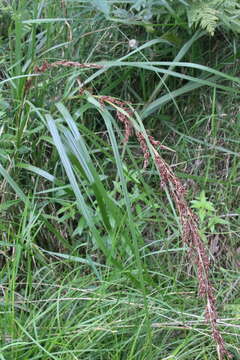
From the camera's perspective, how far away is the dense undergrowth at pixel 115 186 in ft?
6.63

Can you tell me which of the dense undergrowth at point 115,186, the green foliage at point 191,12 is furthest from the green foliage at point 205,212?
the green foliage at point 191,12

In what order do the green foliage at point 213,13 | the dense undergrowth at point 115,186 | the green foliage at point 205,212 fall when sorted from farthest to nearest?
the green foliage at point 213,13, the green foliage at point 205,212, the dense undergrowth at point 115,186

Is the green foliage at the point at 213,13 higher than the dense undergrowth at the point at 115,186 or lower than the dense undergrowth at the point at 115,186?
higher

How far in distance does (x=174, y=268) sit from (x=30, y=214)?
55 centimetres

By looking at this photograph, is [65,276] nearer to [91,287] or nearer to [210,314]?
[91,287]

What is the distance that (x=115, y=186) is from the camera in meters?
2.44

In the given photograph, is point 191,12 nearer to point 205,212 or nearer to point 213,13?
point 213,13

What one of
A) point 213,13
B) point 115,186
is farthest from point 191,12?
point 115,186

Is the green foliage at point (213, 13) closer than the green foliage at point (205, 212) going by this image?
No

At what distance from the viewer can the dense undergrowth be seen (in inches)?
79.5

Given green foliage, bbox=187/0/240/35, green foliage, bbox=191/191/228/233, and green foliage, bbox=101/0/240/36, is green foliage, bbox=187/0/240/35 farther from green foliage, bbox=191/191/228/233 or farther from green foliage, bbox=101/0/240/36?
green foliage, bbox=191/191/228/233

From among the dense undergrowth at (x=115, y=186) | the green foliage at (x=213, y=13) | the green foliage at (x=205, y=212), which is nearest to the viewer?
the dense undergrowth at (x=115, y=186)

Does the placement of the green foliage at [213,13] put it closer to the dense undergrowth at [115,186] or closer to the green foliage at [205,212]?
the dense undergrowth at [115,186]

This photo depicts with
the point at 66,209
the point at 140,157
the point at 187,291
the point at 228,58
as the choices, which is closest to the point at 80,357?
the point at 187,291
